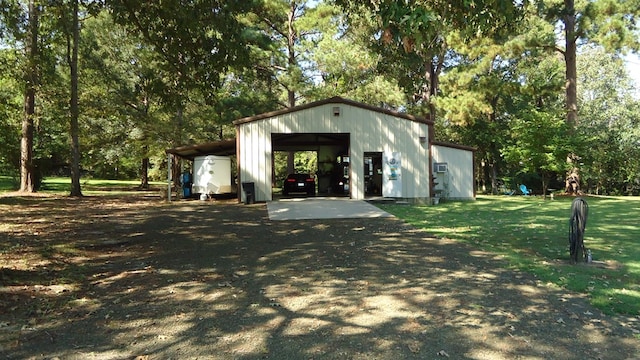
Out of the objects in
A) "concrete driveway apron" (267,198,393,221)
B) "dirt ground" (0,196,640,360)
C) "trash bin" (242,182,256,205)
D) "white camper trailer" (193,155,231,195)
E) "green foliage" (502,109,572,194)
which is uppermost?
"green foliage" (502,109,572,194)

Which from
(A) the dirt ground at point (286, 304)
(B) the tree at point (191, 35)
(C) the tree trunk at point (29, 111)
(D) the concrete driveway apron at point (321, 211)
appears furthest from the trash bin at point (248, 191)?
(C) the tree trunk at point (29, 111)

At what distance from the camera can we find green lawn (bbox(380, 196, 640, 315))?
5125mm

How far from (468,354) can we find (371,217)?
906 cm

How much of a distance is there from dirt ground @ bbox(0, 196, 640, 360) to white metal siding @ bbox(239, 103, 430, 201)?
29.6 ft

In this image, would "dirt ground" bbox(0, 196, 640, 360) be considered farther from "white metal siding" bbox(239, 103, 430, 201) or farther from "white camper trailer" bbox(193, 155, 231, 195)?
"white camper trailer" bbox(193, 155, 231, 195)

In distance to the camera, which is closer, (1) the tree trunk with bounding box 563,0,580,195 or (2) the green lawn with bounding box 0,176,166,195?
(1) the tree trunk with bounding box 563,0,580,195

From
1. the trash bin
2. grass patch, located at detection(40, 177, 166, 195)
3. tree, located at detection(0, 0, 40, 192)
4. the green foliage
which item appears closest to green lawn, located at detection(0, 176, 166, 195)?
grass patch, located at detection(40, 177, 166, 195)

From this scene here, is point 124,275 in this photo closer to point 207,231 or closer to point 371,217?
point 207,231

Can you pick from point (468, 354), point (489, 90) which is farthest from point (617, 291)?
point (489, 90)

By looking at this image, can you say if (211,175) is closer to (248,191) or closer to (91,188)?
(248,191)

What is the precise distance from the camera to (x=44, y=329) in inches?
155

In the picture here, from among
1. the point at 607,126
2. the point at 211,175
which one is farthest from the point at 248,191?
the point at 607,126

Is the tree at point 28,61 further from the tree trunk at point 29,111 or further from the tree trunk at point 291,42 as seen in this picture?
the tree trunk at point 291,42

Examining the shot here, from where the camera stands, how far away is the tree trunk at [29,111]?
697 inches
